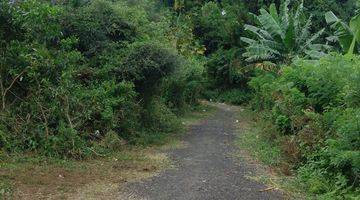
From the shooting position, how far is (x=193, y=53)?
2423cm

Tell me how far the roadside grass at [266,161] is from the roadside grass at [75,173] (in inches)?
75.7

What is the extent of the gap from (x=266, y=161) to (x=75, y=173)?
14.0ft

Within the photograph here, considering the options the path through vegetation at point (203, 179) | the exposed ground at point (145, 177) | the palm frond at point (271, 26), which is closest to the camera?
the exposed ground at point (145, 177)

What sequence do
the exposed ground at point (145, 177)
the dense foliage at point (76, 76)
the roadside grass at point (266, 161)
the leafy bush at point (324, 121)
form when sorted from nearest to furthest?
the exposed ground at point (145, 177) < the leafy bush at point (324, 121) < the roadside grass at point (266, 161) < the dense foliage at point (76, 76)

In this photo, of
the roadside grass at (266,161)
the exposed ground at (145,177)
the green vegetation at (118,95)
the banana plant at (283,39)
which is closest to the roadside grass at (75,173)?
the exposed ground at (145,177)

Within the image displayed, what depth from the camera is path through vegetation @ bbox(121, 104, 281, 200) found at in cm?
778

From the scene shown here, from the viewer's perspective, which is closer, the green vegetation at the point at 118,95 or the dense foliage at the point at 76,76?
the green vegetation at the point at 118,95

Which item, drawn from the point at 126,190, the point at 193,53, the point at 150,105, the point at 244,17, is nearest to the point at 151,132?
the point at 150,105

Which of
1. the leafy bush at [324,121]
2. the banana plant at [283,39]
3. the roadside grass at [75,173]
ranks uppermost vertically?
the banana plant at [283,39]

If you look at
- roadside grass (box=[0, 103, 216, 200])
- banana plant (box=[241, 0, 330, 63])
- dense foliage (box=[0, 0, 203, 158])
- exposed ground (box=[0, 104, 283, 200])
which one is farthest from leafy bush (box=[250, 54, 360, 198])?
banana plant (box=[241, 0, 330, 63])

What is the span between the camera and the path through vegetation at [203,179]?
306 inches

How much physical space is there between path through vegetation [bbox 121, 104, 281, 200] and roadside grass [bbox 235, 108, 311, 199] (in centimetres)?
24

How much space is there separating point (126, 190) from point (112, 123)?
338cm

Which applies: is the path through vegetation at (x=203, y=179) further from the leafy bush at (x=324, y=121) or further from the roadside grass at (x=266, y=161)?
the leafy bush at (x=324, y=121)
